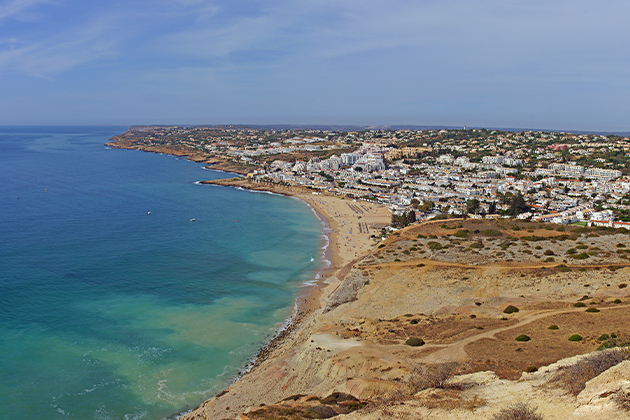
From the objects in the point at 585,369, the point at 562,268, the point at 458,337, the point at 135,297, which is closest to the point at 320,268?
the point at 135,297

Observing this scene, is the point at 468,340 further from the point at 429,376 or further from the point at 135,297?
the point at 135,297

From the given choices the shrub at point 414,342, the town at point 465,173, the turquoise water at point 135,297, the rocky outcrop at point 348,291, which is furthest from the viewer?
the town at point 465,173

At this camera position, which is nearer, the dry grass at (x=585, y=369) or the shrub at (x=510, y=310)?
the dry grass at (x=585, y=369)

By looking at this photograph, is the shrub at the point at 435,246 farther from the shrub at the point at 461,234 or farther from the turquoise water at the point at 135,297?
the turquoise water at the point at 135,297

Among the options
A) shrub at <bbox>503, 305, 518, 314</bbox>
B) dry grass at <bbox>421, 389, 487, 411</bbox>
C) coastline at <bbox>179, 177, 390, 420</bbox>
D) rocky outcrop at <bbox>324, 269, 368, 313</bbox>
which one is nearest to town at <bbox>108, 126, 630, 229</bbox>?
coastline at <bbox>179, 177, 390, 420</bbox>

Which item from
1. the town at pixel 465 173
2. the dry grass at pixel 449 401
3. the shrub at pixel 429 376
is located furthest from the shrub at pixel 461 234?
the dry grass at pixel 449 401

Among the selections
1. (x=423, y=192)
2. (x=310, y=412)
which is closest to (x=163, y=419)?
(x=310, y=412)
